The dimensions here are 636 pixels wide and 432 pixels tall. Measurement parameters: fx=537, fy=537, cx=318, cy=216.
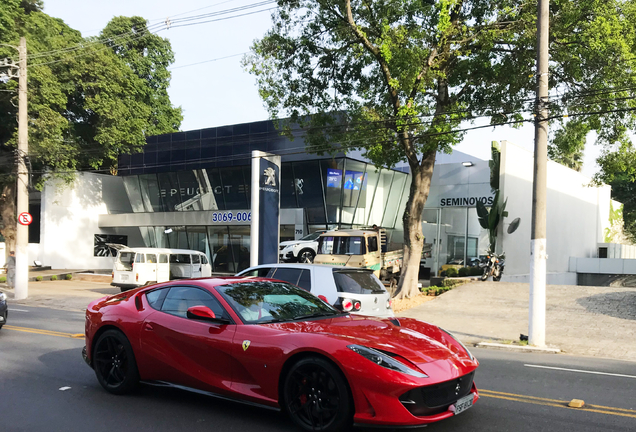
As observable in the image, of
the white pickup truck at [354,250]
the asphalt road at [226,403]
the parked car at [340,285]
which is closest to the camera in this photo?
the asphalt road at [226,403]

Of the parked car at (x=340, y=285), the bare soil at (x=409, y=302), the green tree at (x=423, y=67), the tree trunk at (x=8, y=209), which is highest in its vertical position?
the green tree at (x=423, y=67)

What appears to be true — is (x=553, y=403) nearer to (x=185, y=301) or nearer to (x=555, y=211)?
(x=185, y=301)

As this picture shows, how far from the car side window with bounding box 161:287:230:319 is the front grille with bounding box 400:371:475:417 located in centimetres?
230

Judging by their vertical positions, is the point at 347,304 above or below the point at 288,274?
below

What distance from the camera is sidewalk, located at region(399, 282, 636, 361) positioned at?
12.4 m

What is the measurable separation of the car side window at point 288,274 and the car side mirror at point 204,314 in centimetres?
483

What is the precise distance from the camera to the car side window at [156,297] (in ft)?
20.7

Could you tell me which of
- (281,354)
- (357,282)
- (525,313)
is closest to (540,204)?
(357,282)

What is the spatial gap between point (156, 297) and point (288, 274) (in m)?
4.34

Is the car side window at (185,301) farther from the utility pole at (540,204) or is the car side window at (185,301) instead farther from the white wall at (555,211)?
the white wall at (555,211)

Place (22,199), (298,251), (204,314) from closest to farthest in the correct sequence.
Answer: (204,314) < (22,199) < (298,251)

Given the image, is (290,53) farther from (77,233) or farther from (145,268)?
(77,233)

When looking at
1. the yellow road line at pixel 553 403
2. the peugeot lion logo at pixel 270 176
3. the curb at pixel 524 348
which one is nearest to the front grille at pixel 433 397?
the yellow road line at pixel 553 403

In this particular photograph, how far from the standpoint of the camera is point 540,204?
11750 mm
